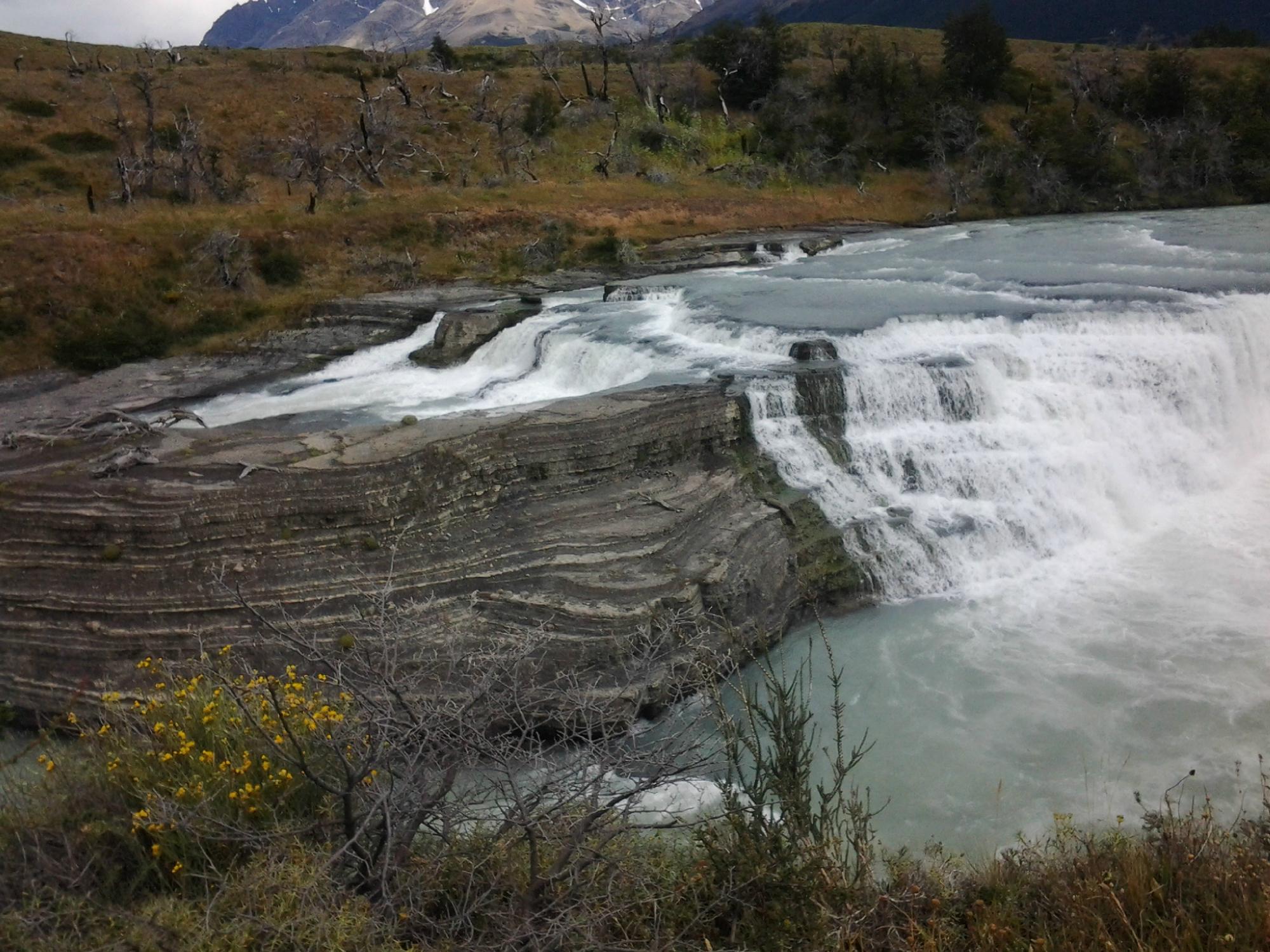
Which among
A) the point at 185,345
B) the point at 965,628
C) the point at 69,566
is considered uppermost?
the point at 185,345

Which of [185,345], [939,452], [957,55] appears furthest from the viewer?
[957,55]

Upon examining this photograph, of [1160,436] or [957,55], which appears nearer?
[1160,436]

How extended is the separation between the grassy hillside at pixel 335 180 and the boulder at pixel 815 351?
40.9 feet

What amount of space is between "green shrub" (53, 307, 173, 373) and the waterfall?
14341mm

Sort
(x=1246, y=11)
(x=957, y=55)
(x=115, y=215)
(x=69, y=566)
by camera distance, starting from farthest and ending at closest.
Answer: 1. (x=1246, y=11)
2. (x=957, y=55)
3. (x=115, y=215)
4. (x=69, y=566)

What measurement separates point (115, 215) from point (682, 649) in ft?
71.4

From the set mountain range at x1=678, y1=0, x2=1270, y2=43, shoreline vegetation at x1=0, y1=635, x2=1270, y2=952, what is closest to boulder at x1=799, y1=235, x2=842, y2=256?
shoreline vegetation at x1=0, y1=635, x2=1270, y2=952

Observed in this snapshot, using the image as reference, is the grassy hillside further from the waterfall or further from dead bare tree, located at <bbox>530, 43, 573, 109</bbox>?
the waterfall

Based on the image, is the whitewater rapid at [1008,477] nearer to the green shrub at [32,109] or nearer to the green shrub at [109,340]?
the green shrub at [109,340]

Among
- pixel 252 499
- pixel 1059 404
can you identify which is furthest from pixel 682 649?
pixel 1059 404

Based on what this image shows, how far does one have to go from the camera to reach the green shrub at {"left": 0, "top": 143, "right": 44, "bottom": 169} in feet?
85.1

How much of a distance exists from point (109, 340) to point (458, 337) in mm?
7775

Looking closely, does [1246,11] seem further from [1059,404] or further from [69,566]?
[69,566]

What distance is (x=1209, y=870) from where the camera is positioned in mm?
3508
